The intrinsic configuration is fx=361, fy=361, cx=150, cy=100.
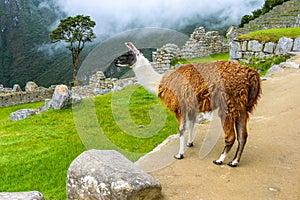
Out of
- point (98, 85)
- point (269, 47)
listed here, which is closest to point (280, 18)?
point (269, 47)

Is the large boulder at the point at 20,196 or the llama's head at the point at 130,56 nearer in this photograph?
the large boulder at the point at 20,196

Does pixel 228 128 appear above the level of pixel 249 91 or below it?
below

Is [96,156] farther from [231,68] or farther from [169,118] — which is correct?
[169,118]

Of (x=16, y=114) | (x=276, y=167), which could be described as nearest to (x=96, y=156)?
(x=276, y=167)

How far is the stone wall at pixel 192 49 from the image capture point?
1662cm

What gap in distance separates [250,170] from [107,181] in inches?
86.9

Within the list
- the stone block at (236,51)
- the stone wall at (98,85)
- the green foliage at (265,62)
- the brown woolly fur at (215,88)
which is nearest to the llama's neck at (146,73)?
the brown woolly fur at (215,88)

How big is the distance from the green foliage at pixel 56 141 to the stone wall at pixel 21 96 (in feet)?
44.8

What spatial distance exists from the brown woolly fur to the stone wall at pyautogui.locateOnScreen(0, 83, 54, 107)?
20.6 meters

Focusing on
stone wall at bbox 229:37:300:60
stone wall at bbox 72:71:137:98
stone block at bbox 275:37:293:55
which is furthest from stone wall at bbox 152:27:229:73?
stone block at bbox 275:37:293:55

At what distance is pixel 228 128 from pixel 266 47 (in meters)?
10.4

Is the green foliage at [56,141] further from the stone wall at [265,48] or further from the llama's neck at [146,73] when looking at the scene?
the stone wall at [265,48]

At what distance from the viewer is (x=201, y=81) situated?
526 centimetres

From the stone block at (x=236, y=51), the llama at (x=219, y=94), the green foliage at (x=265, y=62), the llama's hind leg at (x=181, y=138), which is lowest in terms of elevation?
the llama's hind leg at (x=181, y=138)
